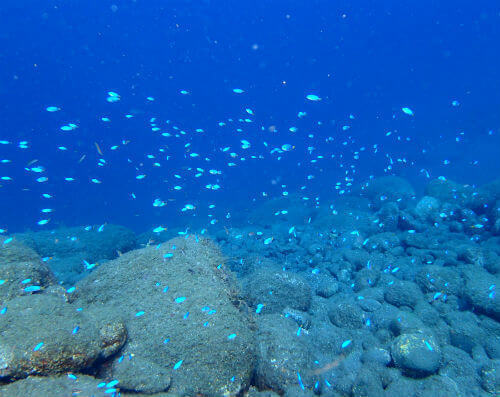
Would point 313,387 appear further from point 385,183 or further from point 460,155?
point 460,155

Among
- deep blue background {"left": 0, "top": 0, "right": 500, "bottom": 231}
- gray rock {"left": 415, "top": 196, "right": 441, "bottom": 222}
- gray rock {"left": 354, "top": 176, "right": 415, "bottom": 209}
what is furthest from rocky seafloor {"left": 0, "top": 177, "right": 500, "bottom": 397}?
deep blue background {"left": 0, "top": 0, "right": 500, "bottom": 231}

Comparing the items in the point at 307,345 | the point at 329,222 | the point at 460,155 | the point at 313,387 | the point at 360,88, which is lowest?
the point at 313,387

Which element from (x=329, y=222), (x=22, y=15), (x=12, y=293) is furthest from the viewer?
(x=22, y=15)

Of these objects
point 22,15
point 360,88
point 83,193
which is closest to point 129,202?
point 83,193

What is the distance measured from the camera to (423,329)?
621 centimetres

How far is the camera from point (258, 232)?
48.2 feet

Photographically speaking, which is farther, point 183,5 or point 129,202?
point 183,5

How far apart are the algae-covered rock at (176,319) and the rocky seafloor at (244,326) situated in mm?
22

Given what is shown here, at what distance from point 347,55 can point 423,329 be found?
103216 millimetres

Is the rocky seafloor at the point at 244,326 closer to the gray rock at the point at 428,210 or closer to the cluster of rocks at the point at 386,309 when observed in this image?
the cluster of rocks at the point at 386,309

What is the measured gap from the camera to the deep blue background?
59844mm

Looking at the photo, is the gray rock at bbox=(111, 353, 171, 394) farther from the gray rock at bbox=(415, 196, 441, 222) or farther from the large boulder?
the gray rock at bbox=(415, 196, 441, 222)

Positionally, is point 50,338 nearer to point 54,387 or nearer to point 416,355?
point 54,387

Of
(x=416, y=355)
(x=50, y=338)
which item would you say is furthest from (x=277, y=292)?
(x=50, y=338)
